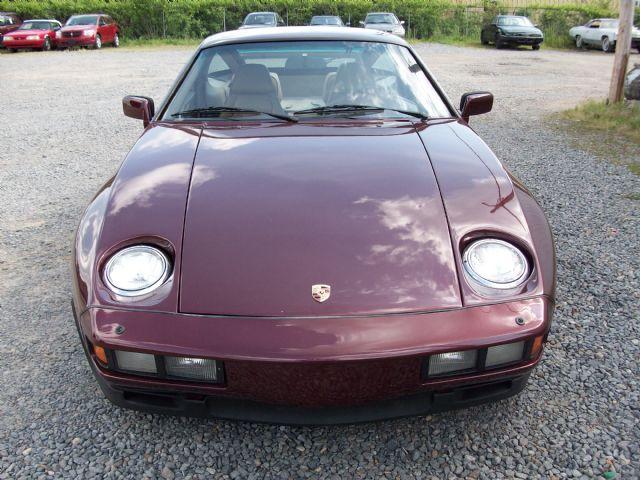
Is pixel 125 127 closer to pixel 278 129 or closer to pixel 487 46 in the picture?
pixel 278 129

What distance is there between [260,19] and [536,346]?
20.6 metres

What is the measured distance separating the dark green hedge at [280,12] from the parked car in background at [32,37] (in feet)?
15.0

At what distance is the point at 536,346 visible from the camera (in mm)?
1705

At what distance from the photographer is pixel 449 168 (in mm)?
2164

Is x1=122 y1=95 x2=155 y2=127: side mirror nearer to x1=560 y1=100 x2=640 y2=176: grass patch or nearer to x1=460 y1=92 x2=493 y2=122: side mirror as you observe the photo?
x1=460 y1=92 x2=493 y2=122: side mirror

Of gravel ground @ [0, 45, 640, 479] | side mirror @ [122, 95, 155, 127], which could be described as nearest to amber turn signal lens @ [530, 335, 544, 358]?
gravel ground @ [0, 45, 640, 479]

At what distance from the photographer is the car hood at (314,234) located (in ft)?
5.43

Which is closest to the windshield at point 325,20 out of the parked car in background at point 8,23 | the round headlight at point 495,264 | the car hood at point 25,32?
the car hood at point 25,32

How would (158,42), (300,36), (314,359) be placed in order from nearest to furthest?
(314,359) → (300,36) → (158,42)

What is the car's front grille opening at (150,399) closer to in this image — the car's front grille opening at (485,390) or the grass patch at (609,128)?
the car's front grille opening at (485,390)

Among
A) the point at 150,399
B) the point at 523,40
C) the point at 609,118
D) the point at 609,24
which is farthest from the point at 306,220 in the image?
the point at 609,24

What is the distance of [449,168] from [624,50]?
6.88 meters

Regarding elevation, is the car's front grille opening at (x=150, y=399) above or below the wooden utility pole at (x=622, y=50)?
below

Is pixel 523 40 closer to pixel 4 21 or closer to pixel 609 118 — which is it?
pixel 609 118
